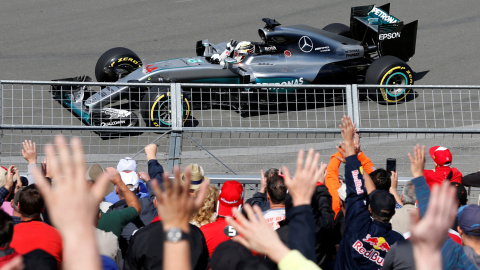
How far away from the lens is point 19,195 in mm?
4242

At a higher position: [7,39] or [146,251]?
[7,39]

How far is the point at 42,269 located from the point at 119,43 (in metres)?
11.1

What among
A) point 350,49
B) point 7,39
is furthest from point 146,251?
point 7,39

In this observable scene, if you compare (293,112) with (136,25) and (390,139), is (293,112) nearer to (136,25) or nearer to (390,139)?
(390,139)

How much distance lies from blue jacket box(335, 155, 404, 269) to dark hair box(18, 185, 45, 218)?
190cm

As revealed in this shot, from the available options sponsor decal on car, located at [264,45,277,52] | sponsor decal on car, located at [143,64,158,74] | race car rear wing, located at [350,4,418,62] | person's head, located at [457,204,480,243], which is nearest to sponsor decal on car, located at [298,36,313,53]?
sponsor decal on car, located at [264,45,277,52]

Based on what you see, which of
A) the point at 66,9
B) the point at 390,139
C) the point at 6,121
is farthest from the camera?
the point at 66,9

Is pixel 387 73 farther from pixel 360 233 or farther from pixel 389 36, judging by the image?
pixel 360 233

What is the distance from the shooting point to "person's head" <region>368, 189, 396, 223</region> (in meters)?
4.23

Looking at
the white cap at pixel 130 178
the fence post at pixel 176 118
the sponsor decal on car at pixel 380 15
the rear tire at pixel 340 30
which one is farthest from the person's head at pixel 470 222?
the rear tire at pixel 340 30

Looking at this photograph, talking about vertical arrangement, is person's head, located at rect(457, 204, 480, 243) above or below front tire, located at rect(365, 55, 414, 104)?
below

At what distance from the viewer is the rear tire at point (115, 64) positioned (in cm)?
1120

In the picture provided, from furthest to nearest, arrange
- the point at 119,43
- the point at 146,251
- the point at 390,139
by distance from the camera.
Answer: the point at 119,43, the point at 390,139, the point at 146,251

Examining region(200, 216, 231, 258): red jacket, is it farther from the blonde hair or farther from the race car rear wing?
the race car rear wing
